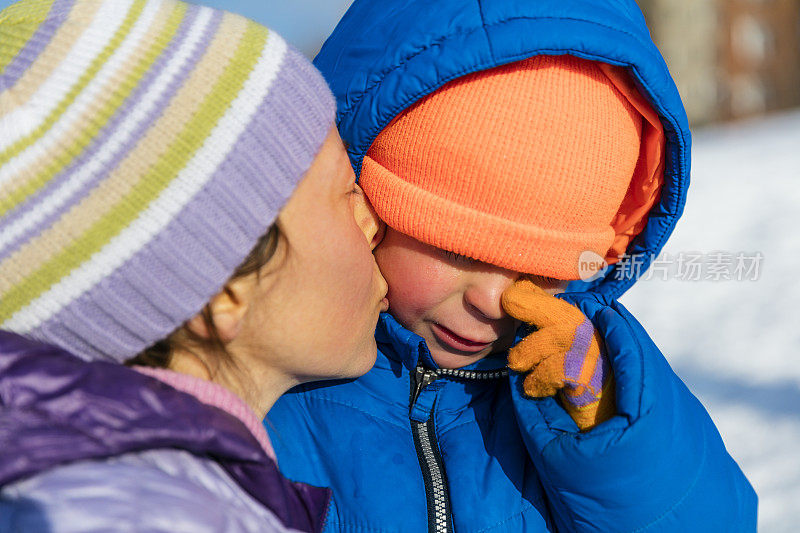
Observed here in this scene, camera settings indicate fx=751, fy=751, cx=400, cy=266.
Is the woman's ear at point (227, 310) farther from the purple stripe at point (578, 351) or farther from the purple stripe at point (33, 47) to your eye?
the purple stripe at point (578, 351)

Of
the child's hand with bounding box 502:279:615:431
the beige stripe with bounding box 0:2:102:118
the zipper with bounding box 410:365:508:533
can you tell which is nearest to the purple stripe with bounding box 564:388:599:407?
the child's hand with bounding box 502:279:615:431

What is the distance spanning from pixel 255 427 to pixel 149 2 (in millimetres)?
672

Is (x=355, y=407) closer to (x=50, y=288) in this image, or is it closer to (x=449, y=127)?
(x=449, y=127)

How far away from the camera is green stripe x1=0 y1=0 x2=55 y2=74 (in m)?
1.06

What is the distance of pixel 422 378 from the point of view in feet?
5.48

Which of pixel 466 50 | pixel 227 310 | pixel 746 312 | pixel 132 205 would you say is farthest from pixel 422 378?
pixel 746 312

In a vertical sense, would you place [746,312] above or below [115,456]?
below

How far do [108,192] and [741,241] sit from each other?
3.11m

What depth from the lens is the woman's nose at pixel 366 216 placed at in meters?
1.58

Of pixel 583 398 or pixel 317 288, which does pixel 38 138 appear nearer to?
pixel 317 288

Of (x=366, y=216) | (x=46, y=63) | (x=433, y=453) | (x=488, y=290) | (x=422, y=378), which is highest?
(x=46, y=63)

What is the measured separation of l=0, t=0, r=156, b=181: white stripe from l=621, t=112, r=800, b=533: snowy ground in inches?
81.2

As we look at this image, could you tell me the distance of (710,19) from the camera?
5566 millimetres

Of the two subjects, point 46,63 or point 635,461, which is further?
point 635,461
